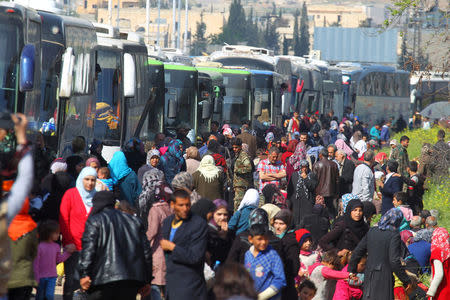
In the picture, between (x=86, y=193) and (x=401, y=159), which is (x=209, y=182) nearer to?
(x=86, y=193)

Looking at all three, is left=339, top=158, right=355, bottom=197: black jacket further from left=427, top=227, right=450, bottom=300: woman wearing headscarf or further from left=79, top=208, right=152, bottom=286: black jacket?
left=79, top=208, right=152, bottom=286: black jacket

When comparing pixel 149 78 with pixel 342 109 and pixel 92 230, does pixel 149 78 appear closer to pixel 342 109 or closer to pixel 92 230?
pixel 92 230

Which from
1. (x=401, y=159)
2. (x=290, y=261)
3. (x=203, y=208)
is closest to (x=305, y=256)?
(x=203, y=208)

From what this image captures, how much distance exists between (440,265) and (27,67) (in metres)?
5.42

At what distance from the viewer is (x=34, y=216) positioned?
983cm

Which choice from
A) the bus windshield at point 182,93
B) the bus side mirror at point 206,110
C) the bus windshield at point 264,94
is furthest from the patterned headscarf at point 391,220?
the bus windshield at point 264,94

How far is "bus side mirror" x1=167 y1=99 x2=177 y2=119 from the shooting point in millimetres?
25516

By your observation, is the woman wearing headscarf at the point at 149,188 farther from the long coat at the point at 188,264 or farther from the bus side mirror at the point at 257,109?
the bus side mirror at the point at 257,109

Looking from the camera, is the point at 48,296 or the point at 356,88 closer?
the point at 48,296

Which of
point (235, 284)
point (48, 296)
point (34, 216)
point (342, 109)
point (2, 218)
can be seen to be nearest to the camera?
point (235, 284)

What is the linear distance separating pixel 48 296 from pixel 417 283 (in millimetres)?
4407

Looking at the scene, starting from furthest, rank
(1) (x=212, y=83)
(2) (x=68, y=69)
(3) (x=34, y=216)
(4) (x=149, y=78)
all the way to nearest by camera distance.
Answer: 1. (1) (x=212, y=83)
2. (4) (x=149, y=78)
3. (2) (x=68, y=69)
4. (3) (x=34, y=216)

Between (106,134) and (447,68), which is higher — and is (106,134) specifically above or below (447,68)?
below

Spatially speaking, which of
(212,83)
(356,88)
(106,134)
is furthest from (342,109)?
(106,134)
